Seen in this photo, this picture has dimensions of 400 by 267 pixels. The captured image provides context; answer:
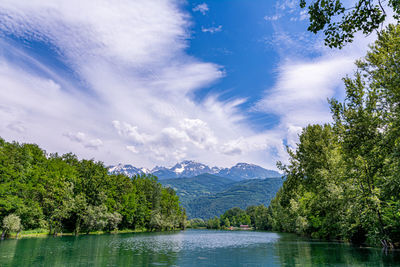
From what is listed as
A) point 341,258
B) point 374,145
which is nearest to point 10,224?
point 341,258

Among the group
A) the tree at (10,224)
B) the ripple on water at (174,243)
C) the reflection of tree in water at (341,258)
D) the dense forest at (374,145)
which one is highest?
the dense forest at (374,145)

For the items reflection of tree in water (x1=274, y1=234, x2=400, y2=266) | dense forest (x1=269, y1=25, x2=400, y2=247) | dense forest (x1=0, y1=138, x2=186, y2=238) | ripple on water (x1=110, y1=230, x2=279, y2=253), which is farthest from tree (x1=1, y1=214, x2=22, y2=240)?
dense forest (x1=269, y1=25, x2=400, y2=247)

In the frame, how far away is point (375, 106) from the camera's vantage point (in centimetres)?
2478

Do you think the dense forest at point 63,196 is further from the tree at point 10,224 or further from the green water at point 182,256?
the green water at point 182,256

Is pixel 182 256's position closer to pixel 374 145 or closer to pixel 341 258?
pixel 341 258

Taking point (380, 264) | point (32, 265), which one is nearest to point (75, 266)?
point (32, 265)

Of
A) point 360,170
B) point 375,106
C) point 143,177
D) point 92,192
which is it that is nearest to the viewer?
point 375,106

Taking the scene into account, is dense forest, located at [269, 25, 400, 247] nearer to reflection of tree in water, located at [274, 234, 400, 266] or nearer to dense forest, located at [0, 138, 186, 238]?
reflection of tree in water, located at [274, 234, 400, 266]

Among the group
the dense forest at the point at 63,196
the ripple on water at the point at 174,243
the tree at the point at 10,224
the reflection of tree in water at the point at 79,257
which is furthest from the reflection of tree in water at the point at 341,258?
the dense forest at the point at 63,196

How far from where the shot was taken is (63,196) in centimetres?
6819

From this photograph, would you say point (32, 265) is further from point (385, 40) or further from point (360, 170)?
point (385, 40)

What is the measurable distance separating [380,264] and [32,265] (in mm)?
30064

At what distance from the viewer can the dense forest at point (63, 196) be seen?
52094 millimetres

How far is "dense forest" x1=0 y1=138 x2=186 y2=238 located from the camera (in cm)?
5209
